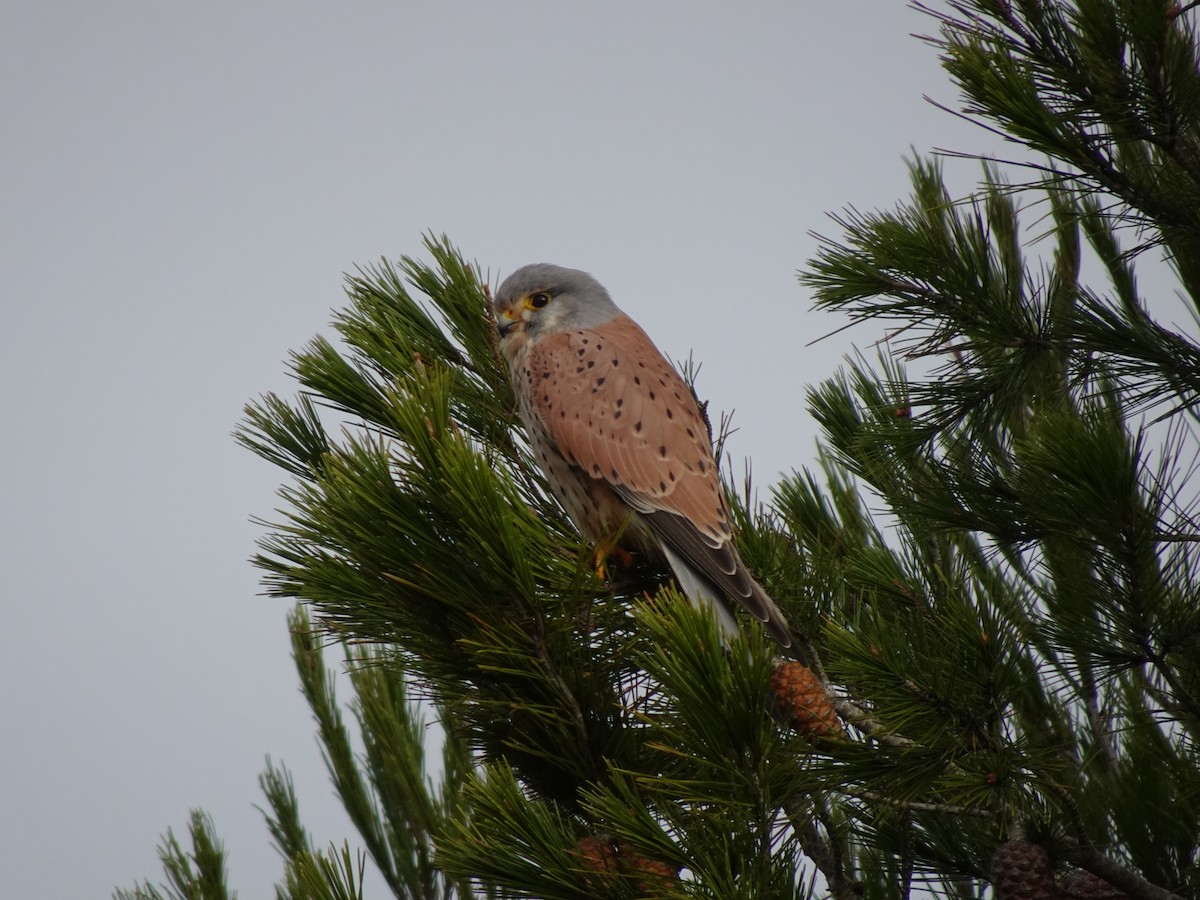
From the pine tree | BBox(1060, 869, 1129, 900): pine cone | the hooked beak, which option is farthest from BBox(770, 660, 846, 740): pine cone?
the hooked beak

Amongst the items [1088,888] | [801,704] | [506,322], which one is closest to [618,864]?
[801,704]

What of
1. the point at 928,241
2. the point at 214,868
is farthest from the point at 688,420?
the point at 214,868

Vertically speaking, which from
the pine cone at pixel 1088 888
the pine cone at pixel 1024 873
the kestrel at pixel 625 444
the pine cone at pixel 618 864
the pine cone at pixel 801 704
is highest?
the kestrel at pixel 625 444

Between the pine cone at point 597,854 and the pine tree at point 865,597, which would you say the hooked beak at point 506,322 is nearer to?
the pine tree at point 865,597

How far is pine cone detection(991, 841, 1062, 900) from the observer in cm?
173

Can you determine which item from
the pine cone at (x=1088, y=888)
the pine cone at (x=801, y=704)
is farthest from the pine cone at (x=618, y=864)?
the pine cone at (x=1088, y=888)

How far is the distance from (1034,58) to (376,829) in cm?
246

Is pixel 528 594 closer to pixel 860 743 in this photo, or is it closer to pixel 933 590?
pixel 860 743

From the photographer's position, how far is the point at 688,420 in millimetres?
2670

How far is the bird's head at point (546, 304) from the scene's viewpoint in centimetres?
303

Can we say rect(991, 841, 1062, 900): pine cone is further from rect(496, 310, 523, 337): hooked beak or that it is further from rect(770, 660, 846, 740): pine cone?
rect(496, 310, 523, 337): hooked beak

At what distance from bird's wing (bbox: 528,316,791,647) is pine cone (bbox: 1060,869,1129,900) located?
2.55ft

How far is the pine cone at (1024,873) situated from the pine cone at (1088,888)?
0.41 feet

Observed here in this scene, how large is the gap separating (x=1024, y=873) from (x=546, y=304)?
195cm
